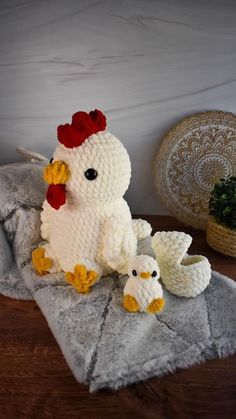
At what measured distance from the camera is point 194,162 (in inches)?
34.3

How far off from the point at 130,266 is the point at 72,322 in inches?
4.8

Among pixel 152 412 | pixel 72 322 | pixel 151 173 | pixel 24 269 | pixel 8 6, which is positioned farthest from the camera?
pixel 151 173

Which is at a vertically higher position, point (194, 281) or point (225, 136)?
point (225, 136)

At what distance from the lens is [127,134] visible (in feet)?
2.96

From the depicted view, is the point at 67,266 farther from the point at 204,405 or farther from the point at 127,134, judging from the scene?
the point at 127,134

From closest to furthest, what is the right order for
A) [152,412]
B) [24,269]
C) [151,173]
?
[152,412] < [24,269] < [151,173]

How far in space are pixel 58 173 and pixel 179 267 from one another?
0.84 feet

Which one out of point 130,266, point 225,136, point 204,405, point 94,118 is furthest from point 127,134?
point 204,405

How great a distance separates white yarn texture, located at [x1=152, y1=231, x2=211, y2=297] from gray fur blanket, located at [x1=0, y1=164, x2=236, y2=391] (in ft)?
0.07

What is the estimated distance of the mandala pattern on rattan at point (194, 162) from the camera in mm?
846

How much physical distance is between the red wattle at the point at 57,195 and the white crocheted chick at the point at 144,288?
15 centimetres

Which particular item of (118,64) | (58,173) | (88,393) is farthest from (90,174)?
(118,64)

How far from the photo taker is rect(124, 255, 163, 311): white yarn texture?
0.54 m

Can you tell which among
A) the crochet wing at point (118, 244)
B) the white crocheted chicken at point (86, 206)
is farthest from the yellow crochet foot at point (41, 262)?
the crochet wing at point (118, 244)
